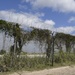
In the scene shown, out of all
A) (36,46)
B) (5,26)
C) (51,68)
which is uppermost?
(5,26)

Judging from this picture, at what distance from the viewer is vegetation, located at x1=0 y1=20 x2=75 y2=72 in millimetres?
13555

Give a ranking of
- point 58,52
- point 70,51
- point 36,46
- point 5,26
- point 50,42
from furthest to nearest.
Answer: point 70,51 < point 58,52 < point 50,42 < point 36,46 < point 5,26

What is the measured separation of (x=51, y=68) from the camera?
1562 cm

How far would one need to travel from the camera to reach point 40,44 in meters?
16.9

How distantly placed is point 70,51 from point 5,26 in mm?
9685

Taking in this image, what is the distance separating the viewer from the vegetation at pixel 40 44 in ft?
44.5

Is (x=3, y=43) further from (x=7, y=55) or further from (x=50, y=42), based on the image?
(x=50, y=42)

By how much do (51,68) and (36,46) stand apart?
1.95m

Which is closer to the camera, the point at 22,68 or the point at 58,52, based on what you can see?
the point at 22,68

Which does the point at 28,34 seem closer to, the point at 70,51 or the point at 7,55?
the point at 7,55

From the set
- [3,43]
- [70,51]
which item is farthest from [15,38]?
[70,51]

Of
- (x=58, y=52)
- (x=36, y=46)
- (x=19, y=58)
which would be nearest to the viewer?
(x=19, y=58)

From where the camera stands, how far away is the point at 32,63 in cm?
1528

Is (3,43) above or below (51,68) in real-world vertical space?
above
